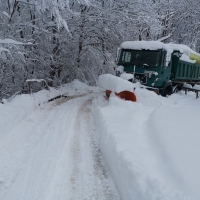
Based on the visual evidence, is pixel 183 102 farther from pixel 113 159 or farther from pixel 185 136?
pixel 113 159

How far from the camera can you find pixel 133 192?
325 cm

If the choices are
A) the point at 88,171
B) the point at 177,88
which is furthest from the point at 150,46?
the point at 88,171

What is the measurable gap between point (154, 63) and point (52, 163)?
7.57 m

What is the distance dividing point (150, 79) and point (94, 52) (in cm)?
640

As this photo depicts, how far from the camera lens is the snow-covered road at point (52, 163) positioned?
3629 mm

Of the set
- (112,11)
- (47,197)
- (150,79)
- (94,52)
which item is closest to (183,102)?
(150,79)

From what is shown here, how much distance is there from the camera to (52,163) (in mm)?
4457

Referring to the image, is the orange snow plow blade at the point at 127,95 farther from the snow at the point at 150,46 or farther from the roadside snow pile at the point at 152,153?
the snow at the point at 150,46

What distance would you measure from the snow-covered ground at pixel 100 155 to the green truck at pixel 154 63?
297 centimetres

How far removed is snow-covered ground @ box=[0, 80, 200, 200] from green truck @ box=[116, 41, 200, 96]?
297cm

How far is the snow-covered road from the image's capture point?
143 inches

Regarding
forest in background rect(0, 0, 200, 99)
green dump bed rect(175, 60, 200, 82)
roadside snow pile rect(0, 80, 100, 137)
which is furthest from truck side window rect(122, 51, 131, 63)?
roadside snow pile rect(0, 80, 100, 137)

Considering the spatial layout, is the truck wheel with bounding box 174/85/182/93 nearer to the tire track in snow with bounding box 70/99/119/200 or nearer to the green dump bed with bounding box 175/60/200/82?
the green dump bed with bounding box 175/60/200/82

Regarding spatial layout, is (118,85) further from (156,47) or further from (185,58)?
(185,58)
